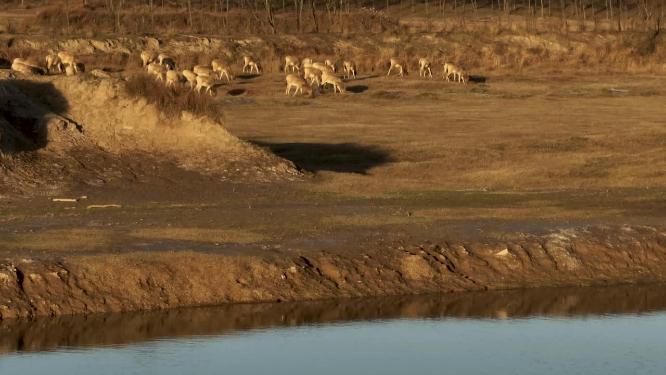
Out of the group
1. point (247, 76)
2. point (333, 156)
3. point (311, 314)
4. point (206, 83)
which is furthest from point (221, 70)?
point (311, 314)

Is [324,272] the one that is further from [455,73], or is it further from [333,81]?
[455,73]

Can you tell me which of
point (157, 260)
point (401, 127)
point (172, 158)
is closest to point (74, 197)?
point (172, 158)

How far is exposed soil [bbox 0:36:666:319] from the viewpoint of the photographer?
18.7m

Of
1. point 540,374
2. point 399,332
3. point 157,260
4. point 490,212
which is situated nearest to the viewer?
point 540,374

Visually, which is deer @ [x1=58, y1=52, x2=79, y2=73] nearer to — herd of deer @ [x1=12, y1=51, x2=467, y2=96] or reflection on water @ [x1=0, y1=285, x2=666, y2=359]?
herd of deer @ [x1=12, y1=51, x2=467, y2=96]

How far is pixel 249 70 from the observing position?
188 feet

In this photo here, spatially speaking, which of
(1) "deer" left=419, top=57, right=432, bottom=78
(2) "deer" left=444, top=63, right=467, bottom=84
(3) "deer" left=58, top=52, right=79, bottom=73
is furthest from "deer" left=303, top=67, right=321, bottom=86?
(3) "deer" left=58, top=52, right=79, bottom=73

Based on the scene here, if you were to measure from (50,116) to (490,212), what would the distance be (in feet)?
29.8

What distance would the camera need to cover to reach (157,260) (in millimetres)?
18719

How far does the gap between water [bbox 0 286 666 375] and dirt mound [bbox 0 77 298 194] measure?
8769 millimetres

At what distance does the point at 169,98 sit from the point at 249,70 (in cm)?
2847

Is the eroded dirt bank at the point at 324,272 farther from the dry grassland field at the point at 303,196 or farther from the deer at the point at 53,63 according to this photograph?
the deer at the point at 53,63

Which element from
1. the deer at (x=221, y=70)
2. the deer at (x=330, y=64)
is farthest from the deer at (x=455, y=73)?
the deer at (x=221, y=70)

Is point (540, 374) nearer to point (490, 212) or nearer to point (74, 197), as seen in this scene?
point (490, 212)
